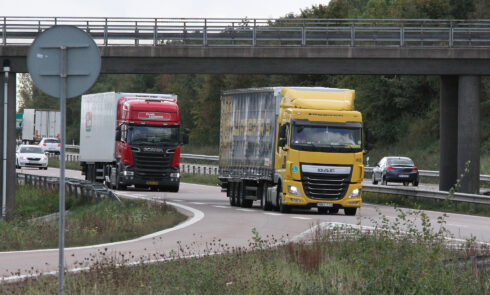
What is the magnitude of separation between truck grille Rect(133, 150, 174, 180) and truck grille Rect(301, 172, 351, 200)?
45.9 feet

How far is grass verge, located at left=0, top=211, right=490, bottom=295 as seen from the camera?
10.4 metres

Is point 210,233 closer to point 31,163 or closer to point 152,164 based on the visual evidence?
point 152,164

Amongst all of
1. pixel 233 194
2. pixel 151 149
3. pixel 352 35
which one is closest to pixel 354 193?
pixel 233 194

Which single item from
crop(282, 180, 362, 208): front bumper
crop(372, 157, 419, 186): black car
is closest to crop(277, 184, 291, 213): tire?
crop(282, 180, 362, 208): front bumper

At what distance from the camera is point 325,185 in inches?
1085

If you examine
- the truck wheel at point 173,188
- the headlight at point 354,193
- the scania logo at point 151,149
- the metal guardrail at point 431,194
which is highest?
the scania logo at point 151,149

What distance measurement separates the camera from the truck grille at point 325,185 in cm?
2748

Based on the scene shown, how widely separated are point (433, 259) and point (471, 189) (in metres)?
28.3

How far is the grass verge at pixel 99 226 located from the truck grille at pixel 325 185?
3.36 m

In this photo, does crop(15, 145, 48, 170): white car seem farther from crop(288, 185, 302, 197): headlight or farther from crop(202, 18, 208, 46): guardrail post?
crop(288, 185, 302, 197): headlight

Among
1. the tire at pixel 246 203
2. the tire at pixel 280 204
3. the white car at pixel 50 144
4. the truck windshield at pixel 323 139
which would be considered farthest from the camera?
the white car at pixel 50 144

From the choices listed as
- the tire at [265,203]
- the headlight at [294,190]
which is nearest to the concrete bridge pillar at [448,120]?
the tire at [265,203]

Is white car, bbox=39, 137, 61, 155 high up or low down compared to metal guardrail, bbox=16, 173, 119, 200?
up

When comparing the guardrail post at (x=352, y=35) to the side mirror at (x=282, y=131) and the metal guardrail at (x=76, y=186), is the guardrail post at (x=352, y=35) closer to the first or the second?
the metal guardrail at (x=76, y=186)
